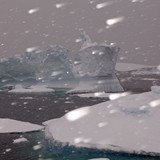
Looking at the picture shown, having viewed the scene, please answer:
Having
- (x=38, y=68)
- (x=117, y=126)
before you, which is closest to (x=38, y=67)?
(x=38, y=68)

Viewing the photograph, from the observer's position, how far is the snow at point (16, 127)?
9.04m

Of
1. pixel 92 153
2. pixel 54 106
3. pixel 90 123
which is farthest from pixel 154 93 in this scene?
pixel 54 106

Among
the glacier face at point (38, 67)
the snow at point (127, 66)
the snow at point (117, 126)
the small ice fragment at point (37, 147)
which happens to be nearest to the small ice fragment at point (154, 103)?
the snow at point (117, 126)

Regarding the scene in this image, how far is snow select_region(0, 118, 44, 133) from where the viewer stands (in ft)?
29.7

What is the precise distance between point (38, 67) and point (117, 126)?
11.0 metres

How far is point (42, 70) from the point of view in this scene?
17391 millimetres

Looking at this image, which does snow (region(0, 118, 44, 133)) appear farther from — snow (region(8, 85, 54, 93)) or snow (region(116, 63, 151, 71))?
snow (region(116, 63, 151, 71))

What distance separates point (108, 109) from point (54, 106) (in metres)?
5.88

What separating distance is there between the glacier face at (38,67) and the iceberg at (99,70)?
861 mm

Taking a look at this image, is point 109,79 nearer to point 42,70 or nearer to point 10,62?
point 42,70

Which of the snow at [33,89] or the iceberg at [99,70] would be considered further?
the snow at [33,89]

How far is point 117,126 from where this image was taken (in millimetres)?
7293

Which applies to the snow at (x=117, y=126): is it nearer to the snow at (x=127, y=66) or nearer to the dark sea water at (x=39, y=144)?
the dark sea water at (x=39, y=144)

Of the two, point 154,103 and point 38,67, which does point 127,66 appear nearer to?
point 38,67
